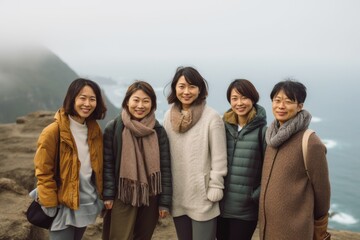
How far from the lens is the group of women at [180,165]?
401 cm

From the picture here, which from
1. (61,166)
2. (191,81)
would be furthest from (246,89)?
(61,166)

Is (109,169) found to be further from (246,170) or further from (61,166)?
(246,170)

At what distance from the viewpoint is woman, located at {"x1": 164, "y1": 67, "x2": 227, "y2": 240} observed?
4.37m

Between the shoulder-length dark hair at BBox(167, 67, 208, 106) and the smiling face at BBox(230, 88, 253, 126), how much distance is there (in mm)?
380

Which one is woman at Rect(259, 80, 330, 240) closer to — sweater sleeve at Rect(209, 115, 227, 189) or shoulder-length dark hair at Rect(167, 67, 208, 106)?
sweater sleeve at Rect(209, 115, 227, 189)

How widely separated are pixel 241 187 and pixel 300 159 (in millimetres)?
828

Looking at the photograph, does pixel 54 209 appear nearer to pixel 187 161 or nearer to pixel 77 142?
pixel 77 142

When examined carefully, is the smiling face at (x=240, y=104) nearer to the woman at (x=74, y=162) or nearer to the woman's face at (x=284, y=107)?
the woman's face at (x=284, y=107)

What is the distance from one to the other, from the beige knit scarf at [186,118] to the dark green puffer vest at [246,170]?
52 centimetres

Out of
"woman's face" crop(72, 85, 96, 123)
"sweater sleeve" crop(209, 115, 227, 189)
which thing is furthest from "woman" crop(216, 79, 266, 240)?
"woman's face" crop(72, 85, 96, 123)

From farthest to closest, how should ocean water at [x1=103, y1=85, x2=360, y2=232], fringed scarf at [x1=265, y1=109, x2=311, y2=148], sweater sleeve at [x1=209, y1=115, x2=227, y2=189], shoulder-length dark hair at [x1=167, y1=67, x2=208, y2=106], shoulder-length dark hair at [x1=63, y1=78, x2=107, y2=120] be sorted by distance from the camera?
ocean water at [x1=103, y1=85, x2=360, y2=232] → shoulder-length dark hair at [x1=167, y1=67, x2=208, y2=106] → sweater sleeve at [x1=209, y1=115, x2=227, y2=189] → shoulder-length dark hair at [x1=63, y1=78, x2=107, y2=120] → fringed scarf at [x1=265, y1=109, x2=311, y2=148]

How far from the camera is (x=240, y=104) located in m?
4.34

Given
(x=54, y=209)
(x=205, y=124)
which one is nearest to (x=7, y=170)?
(x=54, y=209)

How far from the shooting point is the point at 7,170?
37.8 ft
